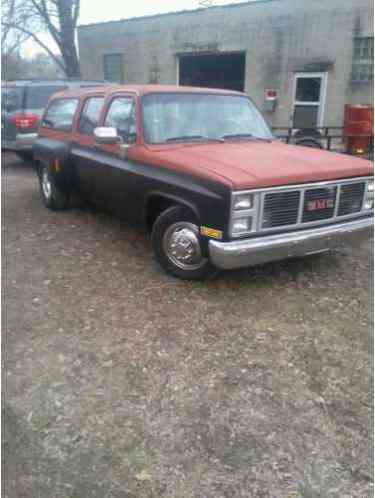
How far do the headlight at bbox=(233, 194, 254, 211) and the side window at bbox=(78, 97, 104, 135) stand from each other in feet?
8.78

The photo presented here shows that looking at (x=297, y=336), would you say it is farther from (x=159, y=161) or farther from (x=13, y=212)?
(x=13, y=212)

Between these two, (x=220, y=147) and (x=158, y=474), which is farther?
(x=220, y=147)

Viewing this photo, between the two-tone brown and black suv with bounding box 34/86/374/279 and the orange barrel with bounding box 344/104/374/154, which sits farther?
the orange barrel with bounding box 344/104/374/154

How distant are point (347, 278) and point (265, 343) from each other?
1.62 metres

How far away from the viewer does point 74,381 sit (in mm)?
3104

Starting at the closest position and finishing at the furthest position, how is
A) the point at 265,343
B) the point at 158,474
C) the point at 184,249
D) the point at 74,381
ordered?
the point at 158,474 < the point at 74,381 < the point at 265,343 < the point at 184,249

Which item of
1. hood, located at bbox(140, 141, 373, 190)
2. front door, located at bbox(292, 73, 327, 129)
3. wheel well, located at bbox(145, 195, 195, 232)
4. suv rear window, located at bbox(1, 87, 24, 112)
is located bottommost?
wheel well, located at bbox(145, 195, 195, 232)

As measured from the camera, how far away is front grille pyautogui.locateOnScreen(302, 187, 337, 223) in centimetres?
410

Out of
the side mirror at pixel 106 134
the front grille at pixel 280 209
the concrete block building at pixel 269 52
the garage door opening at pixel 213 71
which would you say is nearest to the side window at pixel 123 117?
the side mirror at pixel 106 134

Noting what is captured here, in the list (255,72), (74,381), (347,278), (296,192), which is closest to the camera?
(74,381)

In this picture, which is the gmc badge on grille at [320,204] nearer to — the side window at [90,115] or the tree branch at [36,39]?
the side window at [90,115]

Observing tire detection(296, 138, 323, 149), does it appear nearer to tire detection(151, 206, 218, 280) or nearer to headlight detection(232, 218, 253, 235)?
tire detection(151, 206, 218, 280)

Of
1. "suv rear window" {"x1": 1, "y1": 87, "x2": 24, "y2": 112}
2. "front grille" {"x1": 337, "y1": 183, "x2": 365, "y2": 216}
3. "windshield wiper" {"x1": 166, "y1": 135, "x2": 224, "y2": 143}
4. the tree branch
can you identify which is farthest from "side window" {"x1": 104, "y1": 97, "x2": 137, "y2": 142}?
the tree branch

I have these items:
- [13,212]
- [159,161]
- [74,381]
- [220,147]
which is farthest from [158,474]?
[13,212]
